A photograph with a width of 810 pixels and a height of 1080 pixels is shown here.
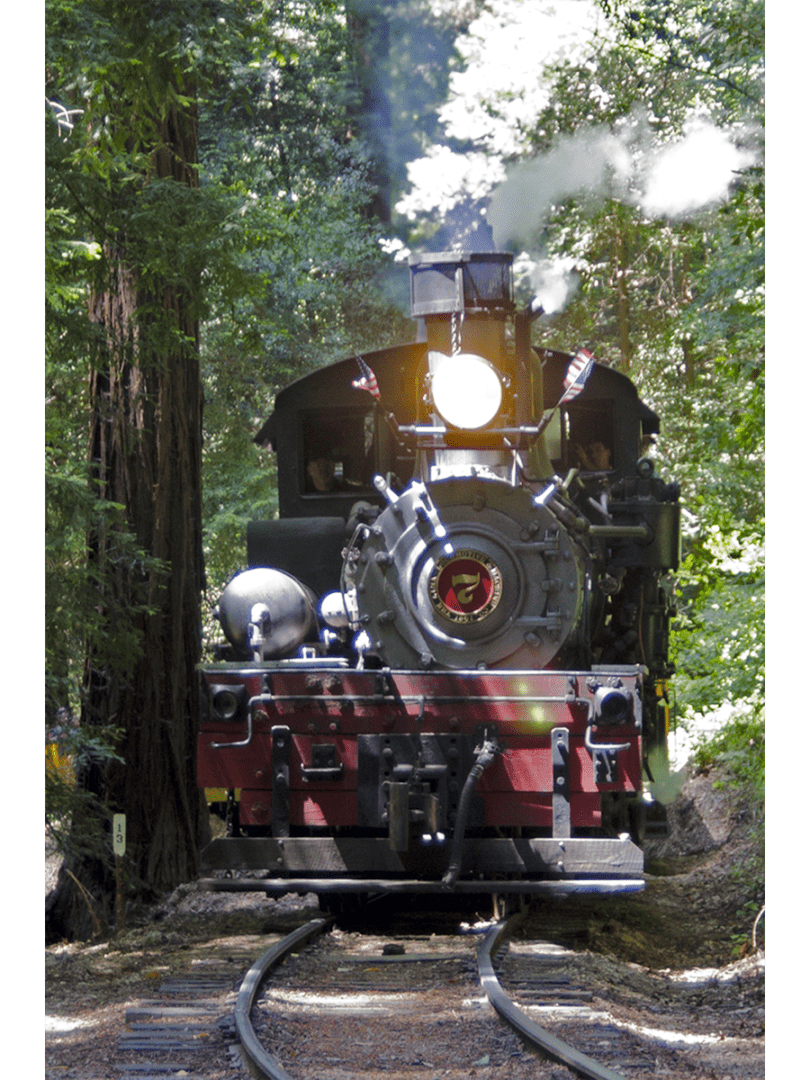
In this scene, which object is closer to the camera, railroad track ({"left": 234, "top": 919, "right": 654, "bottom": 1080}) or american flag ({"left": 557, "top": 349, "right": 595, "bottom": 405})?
railroad track ({"left": 234, "top": 919, "right": 654, "bottom": 1080})

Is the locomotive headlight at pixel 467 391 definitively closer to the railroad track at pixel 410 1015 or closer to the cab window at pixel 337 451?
the cab window at pixel 337 451

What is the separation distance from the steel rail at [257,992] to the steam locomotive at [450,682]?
9.1 inches

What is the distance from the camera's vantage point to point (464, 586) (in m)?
5.24

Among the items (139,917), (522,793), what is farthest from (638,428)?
(139,917)

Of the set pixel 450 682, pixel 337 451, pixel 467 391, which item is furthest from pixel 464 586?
pixel 337 451

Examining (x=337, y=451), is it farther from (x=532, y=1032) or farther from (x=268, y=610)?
(x=532, y=1032)

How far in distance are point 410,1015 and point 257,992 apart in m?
0.59

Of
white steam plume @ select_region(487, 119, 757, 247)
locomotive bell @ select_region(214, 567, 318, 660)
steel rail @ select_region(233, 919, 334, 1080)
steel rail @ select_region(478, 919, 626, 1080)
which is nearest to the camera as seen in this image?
steel rail @ select_region(478, 919, 626, 1080)

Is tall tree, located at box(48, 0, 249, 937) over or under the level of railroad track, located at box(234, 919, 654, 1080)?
over

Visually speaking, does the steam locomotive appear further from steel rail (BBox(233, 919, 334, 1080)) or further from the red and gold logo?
steel rail (BBox(233, 919, 334, 1080))

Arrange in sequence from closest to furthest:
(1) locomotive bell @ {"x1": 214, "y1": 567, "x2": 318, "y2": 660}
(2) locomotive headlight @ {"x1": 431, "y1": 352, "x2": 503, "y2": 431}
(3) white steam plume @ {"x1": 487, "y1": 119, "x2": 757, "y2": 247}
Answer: (2) locomotive headlight @ {"x1": 431, "y1": 352, "x2": 503, "y2": 431}
(1) locomotive bell @ {"x1": 214, "y1": 567, "x2": 318, "y2": 660}
(3) white steam plume @ {"x1": 487, "y1": 119, "x2": 757, "y2": 247}

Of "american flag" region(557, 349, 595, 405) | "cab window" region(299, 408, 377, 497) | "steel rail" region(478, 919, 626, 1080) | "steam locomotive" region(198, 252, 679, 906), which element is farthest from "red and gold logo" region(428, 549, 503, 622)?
"steel rail" region(478, 919, 626, 1080)

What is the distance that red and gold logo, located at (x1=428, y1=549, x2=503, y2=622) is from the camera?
5.20 metres

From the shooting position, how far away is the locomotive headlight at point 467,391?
5109 millimetres
